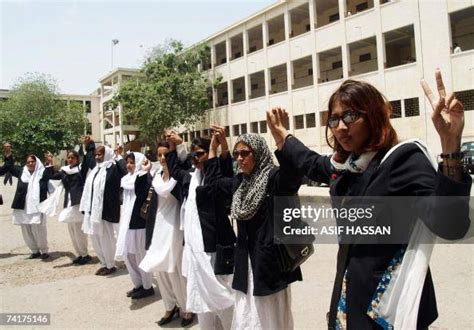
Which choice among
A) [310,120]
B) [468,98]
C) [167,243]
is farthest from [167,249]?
[310,120]

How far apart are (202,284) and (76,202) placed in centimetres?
416

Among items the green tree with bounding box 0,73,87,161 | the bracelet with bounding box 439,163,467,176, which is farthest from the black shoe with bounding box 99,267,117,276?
the green tree with bounding box 0,73,87,161

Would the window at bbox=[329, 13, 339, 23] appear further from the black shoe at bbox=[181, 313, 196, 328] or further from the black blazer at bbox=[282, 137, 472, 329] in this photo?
the black blazer at bbox=[282, 137, 472, 329]

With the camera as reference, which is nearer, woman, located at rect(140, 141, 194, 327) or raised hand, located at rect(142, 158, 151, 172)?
woman, located at rect(140, 141, 194, 327)

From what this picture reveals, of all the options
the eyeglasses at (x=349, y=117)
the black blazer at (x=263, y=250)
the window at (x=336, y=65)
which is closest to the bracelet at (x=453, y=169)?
the eyeglasses at (x=349, y=117)

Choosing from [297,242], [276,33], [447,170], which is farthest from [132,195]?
[276,33]

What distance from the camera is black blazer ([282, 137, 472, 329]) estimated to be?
4.32 ft

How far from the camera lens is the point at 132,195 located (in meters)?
4.87

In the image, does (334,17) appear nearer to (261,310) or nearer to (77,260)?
(77,260)

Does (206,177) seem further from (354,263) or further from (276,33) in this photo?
(276,33)

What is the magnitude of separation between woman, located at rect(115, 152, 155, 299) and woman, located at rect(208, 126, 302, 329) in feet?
7.52

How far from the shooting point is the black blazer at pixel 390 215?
1.32 m

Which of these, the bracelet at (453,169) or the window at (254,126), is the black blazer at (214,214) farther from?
the window at (254,126)

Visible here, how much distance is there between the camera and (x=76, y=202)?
6.49 m
